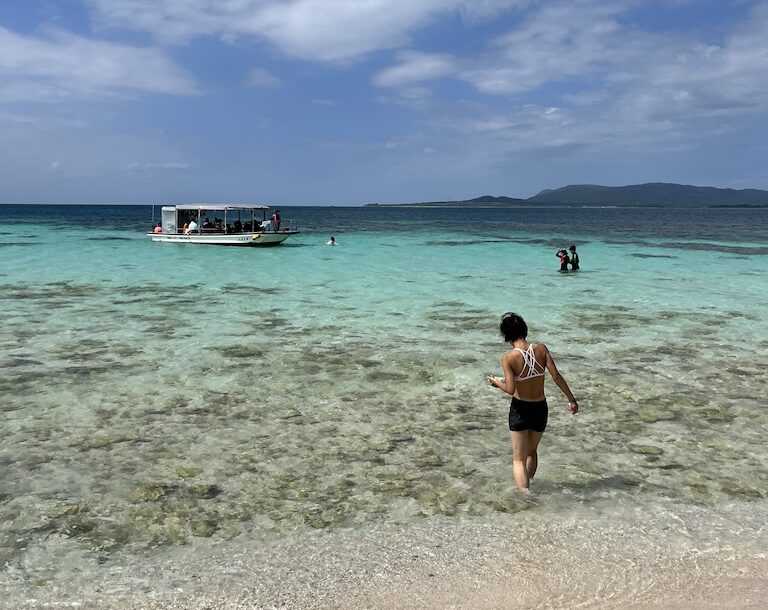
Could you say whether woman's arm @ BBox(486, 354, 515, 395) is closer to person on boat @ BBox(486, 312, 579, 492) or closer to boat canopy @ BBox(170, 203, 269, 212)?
person on boat @ BBox(486, 312, 579, 492)

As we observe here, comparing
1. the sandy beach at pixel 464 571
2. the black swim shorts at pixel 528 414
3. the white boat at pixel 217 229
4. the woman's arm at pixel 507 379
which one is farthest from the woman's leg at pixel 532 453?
the white boat at pixel 217 229

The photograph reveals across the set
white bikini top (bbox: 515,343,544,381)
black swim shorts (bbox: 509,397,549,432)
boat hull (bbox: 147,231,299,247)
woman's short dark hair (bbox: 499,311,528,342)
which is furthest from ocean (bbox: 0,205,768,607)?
boat hull (bbox: 147,231,299,247)

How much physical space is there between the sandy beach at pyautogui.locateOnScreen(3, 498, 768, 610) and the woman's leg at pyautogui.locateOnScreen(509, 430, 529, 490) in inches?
26.0

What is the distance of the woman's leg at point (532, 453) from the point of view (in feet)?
→ 20.6

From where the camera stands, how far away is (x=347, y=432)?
8391 millimetres

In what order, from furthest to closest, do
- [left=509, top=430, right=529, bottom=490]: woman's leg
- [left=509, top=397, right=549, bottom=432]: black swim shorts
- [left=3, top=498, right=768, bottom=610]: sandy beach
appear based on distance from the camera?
[left=509, top=430, right=529, bottom=490]: woman's leg, [left=509, top=397, right=549, bottom=432]: black swim shorts, [left=3, top=498, right=768, bottom=610]: sandy beach

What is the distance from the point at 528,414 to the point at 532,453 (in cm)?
72

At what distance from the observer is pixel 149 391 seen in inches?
395

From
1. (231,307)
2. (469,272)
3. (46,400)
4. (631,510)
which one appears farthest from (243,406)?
(469,272)

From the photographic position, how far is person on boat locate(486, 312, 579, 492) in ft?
19.5

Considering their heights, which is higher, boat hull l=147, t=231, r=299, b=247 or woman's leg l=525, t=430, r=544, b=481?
boat hull l=147, t=231, r=299, b=247

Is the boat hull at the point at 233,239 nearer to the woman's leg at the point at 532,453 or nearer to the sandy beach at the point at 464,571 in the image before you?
the woman's leg at the point at 532,453

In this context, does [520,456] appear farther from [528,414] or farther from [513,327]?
[513,327]

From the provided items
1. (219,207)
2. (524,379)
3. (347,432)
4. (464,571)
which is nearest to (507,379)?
(524,379)
